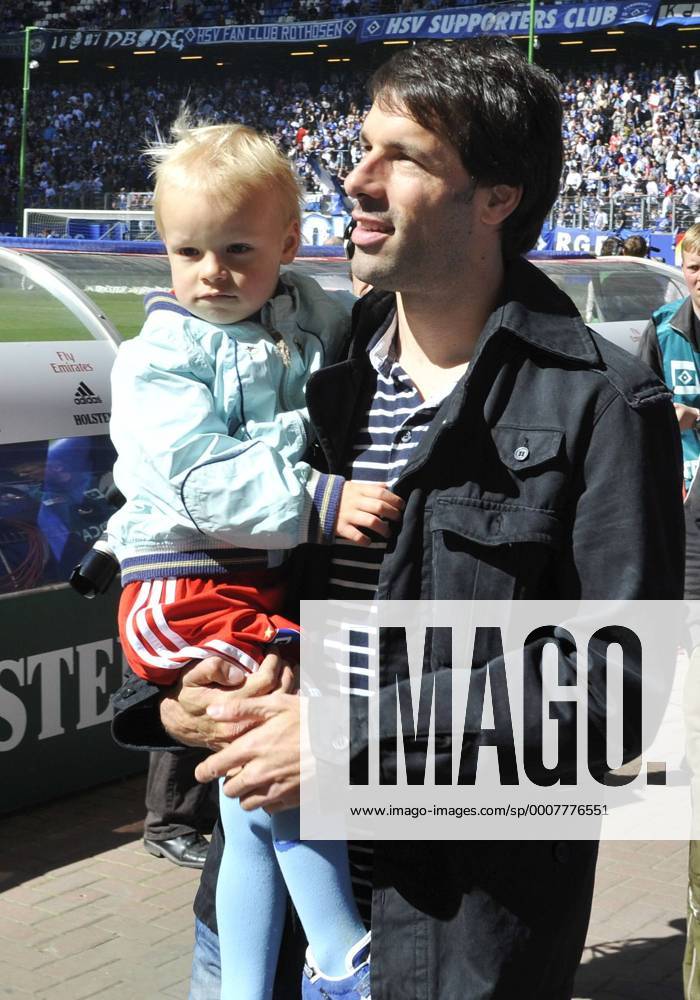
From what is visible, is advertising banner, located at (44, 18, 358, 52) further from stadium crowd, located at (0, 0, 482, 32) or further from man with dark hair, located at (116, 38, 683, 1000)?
man with dark hair, located at (116, 38, 683, 1000)

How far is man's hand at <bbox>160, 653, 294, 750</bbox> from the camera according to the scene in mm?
1810

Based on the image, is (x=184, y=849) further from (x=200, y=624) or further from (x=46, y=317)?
(x=200, y=624)

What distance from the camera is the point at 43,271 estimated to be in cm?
543

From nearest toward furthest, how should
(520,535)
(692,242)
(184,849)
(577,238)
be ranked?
(520,535), (184,849), (692,242), (577,238)

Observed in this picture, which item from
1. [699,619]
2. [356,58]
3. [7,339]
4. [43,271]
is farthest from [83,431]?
[356,58]

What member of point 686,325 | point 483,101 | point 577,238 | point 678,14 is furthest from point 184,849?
point 678,14

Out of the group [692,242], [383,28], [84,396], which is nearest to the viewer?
[84,396]

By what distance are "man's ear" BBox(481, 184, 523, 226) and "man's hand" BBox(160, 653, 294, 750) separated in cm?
69

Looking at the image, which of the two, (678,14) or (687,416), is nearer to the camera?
(687,416)

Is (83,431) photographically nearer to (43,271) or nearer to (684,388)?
(43,271)

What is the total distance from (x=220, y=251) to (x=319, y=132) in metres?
42.8

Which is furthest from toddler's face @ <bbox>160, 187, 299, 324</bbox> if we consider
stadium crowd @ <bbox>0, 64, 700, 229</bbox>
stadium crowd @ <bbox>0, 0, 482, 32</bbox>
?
stadium crowd @ <bbox>0, 0, 482, 32</bbox>

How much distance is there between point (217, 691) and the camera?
1831mm

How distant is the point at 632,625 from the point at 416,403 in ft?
1.54
